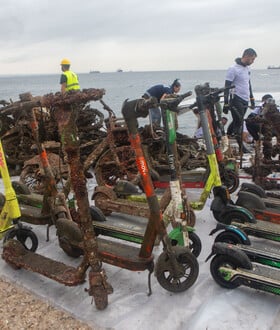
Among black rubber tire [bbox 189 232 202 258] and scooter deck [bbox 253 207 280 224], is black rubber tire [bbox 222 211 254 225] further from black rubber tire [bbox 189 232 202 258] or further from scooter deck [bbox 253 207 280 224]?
black rubber tire [bbox 189 232 202 258]

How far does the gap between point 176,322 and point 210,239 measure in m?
1.46

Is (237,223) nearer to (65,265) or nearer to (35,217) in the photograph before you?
(65,265)

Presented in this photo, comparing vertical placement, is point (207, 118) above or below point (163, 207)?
above

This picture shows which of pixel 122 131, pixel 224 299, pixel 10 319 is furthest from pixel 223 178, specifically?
pixel 10 319

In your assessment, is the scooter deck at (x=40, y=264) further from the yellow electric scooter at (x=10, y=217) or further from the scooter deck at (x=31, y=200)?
the scooter deck at (x=31, y=200)

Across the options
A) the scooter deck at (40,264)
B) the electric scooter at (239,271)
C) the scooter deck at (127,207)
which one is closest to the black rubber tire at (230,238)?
the electric scooter at (239,271)

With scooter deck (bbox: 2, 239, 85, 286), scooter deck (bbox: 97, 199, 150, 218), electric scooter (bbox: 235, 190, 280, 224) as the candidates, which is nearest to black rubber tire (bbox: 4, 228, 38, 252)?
scooter deck (bbox: 2, 239, 85, 286)

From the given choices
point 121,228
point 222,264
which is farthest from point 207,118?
point 222,264

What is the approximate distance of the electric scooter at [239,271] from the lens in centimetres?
259

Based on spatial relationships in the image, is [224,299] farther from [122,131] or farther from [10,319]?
[122,131]

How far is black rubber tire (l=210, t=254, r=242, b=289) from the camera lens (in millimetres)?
2803

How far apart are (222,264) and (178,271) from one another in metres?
0.39

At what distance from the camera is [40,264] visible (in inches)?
122

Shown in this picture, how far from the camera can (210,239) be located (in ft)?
12.6
